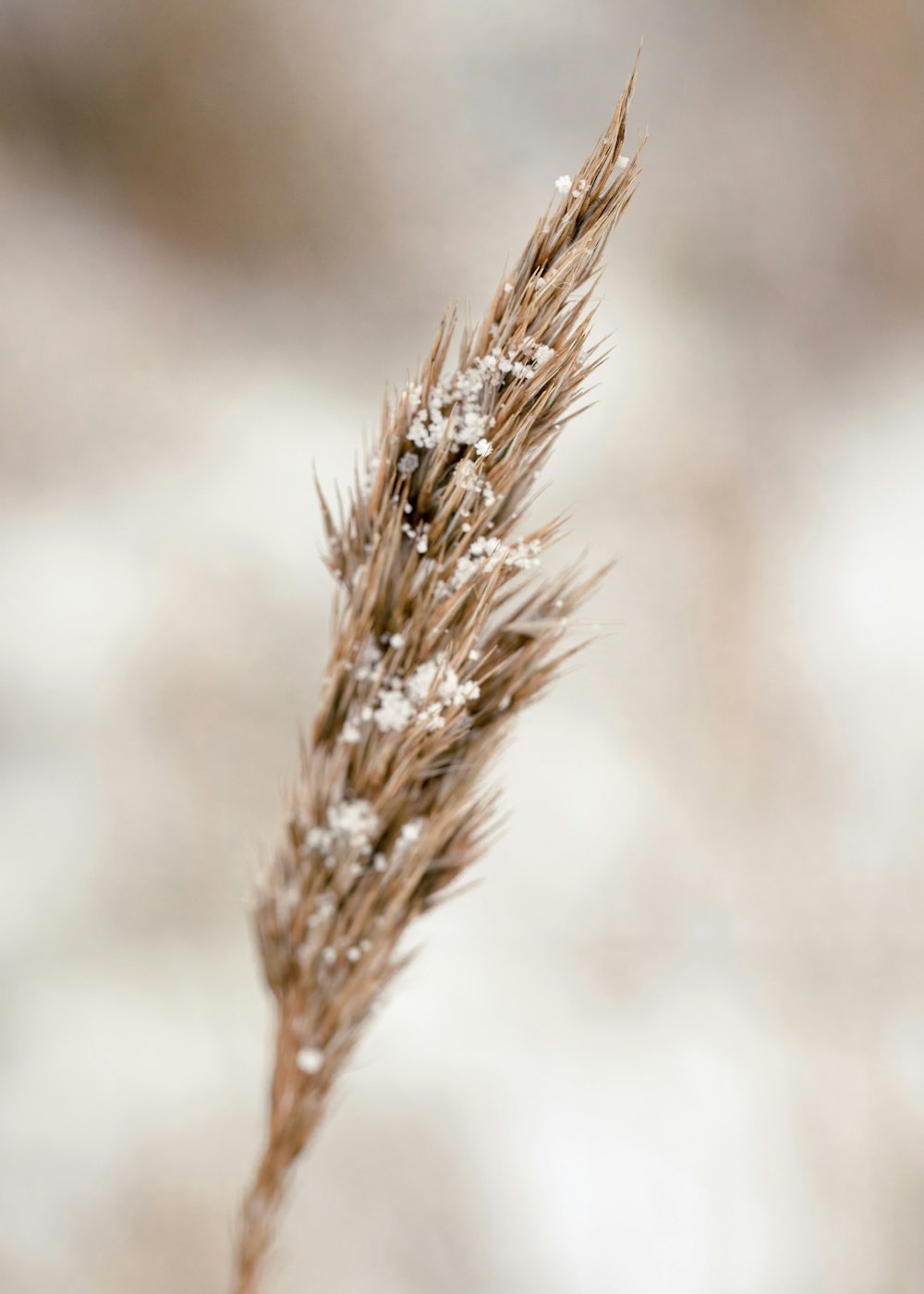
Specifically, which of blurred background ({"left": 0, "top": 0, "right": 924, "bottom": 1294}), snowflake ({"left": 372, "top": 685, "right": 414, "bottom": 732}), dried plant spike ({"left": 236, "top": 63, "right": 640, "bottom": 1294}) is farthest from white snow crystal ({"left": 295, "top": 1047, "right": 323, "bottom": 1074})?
blurred background ({"left": 0, "top": 0, "right": 924, "bottom": 1294})

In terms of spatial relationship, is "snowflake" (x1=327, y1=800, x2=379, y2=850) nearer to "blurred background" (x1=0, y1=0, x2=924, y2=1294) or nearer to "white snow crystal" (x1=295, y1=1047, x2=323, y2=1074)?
"white snow crystal" (x1=295, y1=1047, x2=323, y2=1074)

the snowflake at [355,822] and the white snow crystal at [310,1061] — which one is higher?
the snowflake at [355,822]

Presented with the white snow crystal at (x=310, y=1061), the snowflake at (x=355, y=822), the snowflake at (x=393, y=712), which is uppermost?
the snowflake at (x=393, y=712)

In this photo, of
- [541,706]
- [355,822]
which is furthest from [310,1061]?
[541,706]

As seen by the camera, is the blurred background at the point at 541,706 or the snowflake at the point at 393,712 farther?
the blurred background at the point at 541,706

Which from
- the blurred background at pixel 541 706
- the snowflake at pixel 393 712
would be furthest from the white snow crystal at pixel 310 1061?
the blurred background at pixel 541 706

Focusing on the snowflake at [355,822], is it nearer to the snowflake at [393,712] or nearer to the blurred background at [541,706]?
the snowflake at [393,712]
